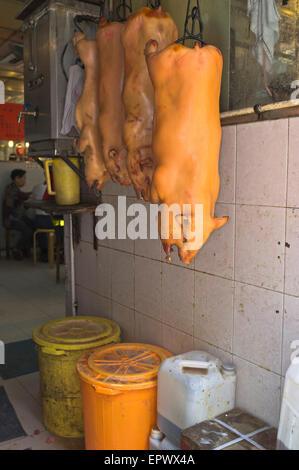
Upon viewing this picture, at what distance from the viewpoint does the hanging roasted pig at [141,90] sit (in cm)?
170

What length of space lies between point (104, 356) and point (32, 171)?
717 cm

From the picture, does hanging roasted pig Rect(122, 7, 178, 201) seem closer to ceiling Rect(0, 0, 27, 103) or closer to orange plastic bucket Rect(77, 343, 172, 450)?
orange plastic bucket Rect(77, 343, 172, 450)

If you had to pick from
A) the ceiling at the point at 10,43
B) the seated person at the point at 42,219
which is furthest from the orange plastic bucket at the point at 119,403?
the seated person at the point at 42,219

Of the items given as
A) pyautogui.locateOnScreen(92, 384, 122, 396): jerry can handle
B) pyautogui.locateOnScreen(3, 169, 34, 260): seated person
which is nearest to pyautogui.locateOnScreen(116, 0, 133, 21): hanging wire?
pyautogui.locateOnScreen(92, 384, 122, 396): jerry can handle

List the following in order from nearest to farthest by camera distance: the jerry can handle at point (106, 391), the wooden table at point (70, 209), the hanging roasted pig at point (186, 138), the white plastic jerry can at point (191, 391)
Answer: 1. the hanging roasted pig at point (186, 138)
2. the white plastic jerry can at point (191, 391)
3. the jerry can handle at point (106, 391)
4. the wooden table at point (70, 209)

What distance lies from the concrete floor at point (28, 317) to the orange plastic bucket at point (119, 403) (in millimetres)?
523

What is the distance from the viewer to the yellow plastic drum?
2319 mm

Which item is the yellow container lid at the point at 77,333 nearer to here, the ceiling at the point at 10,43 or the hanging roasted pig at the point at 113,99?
the hanging roasted pig at the point at 113,99

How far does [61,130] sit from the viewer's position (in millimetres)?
2422

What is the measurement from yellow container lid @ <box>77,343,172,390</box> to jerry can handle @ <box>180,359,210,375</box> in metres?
0.19

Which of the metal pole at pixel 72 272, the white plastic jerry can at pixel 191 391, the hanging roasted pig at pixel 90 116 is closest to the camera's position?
the white plastic jerry can at pixel 191 391

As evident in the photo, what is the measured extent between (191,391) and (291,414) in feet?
1.56

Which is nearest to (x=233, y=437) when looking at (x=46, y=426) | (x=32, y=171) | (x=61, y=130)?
(x=46, y=426)

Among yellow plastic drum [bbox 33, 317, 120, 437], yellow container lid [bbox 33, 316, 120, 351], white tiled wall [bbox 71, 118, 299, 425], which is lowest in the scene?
yellow plastic drum [bbox 33, 317, 120, 437]
